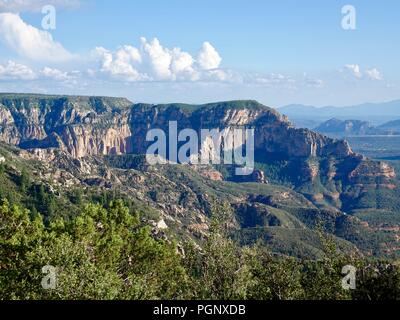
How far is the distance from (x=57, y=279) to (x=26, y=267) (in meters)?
9.27

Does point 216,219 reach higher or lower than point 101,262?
higher

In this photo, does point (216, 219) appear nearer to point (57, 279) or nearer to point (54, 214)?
point (57, 279)

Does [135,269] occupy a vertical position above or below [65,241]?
below

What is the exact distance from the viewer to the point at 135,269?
5825 cm

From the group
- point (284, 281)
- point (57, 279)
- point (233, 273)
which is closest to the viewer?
point (57, 279)

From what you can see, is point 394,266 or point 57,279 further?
point 394,266

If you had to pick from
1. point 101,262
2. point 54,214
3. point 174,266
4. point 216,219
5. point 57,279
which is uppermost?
point 216,219

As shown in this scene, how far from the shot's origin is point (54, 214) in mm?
172000

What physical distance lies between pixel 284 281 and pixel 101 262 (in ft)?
68.1
